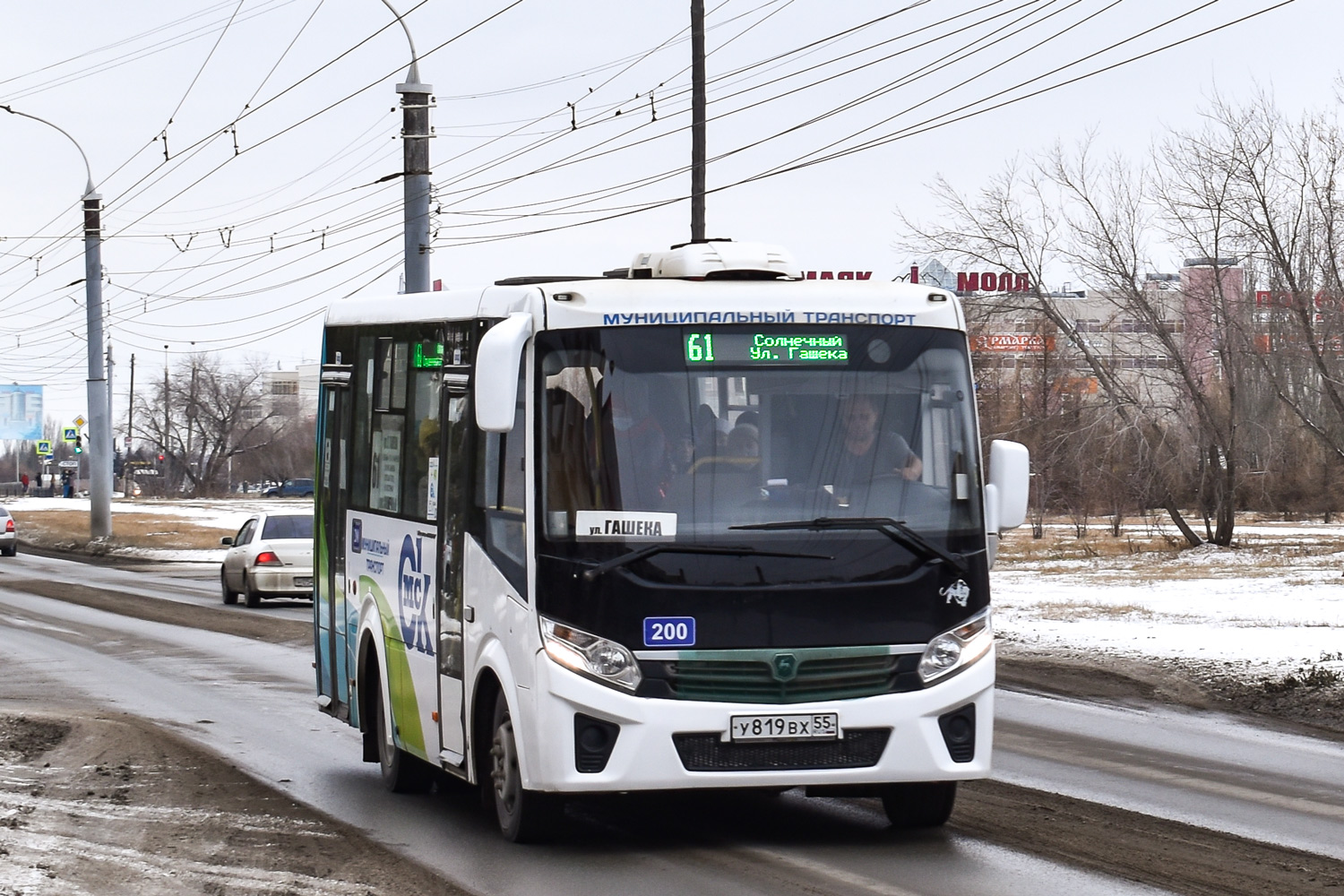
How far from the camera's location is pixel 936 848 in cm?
788

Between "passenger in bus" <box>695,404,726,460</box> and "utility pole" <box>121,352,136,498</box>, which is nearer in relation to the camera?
"passenger in bus" <box>695,404,726,460</box>

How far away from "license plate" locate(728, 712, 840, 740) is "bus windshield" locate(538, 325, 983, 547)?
2.41 ft

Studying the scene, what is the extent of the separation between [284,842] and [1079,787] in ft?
13.3

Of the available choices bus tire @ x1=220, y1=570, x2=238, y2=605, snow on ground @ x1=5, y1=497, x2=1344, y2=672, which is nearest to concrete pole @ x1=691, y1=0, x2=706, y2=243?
snow on ground @ x1=5, y1=497, x2=1344, y2=672

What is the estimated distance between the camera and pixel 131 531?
5872 centimetres

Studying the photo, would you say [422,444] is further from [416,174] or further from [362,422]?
[416,174]

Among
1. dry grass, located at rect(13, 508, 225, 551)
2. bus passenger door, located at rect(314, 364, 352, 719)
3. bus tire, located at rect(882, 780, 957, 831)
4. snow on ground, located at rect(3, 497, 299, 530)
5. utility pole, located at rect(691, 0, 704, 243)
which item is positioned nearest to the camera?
bus tire, located at rect(882, 780, 957, 831)

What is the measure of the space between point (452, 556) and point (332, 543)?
250 cm

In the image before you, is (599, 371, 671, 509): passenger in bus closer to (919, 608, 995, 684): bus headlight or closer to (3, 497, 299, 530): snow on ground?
(919, 608, 995, 684): bus headlight

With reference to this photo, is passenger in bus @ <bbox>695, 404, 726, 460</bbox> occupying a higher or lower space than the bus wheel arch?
higher

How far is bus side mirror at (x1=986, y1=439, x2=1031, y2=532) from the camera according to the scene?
8352 mm

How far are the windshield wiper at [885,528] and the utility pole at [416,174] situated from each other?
60.0 feet

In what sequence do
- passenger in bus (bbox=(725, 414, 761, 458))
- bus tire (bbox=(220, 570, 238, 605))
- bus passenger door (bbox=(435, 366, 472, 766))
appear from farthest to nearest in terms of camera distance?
bus tire (bbox=(220, 570, 238, 605)) < bus passenger door (bbox=(435, 366, 472, 766)) < passenger in bus (bbox=(725, 414, 761, 458))

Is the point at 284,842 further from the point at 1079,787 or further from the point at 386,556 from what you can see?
the point at 1079,787
